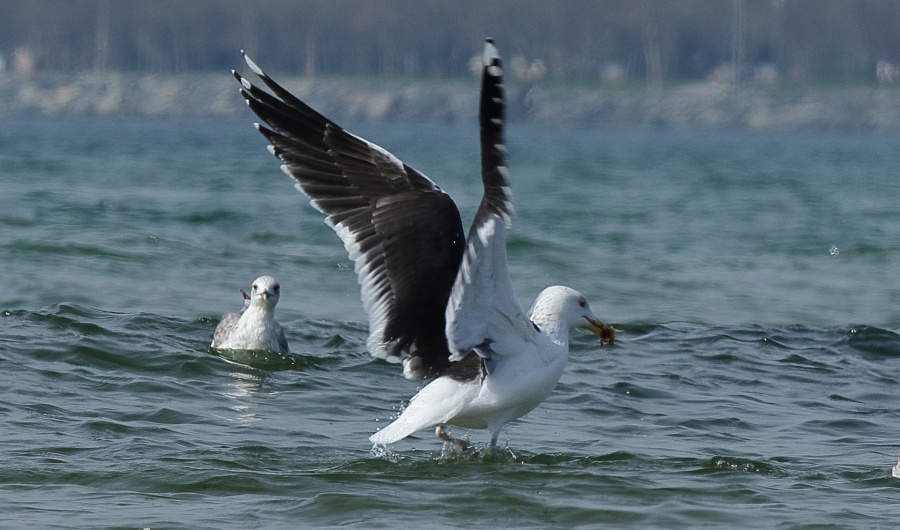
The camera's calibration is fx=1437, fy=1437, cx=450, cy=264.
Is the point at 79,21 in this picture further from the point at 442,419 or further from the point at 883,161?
the point at 442,419

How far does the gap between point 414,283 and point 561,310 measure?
965mm

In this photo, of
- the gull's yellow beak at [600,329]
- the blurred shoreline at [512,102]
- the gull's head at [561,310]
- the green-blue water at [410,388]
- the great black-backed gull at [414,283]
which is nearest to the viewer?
the green-blue water at [410,388]

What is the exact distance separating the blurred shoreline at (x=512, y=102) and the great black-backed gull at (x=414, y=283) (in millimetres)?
93513

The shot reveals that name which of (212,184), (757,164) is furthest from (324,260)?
(757,164)

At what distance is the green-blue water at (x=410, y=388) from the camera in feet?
20.6

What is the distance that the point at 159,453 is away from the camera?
6.88m

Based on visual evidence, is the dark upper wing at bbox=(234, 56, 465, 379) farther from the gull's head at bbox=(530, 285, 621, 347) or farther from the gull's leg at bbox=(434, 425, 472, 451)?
the gull's head at bbox=(530, 285, 621, 347)

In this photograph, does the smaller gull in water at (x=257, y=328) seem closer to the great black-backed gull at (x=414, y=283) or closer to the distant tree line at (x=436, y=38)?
the great black-backed gull at (x=414, y=283)

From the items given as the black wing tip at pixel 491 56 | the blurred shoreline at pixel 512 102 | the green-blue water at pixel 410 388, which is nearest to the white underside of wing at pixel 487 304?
the black wing tip at pixel 491 56

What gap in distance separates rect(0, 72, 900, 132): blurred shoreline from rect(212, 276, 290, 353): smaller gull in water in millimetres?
90529

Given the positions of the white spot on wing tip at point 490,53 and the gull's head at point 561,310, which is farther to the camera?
the gull's head at point 561,310

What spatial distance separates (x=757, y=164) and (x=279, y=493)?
4178 cm

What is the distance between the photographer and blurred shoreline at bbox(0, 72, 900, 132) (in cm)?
10219

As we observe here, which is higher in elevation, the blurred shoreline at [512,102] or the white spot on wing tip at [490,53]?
the blurred shoreline at [512,102]
